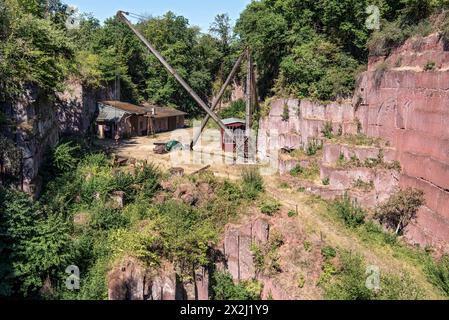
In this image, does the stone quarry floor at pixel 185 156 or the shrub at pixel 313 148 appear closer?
the stone quarry floor at pixel 185 156

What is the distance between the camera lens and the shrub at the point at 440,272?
558 inches

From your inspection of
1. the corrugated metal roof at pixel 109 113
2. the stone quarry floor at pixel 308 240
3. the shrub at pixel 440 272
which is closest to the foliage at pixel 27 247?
the stone quarry floor at pixel 308 240

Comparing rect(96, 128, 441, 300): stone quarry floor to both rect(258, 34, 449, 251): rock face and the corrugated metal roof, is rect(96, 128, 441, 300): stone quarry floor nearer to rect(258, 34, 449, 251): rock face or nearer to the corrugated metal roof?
rect(258, 34, 449, 251): rock face

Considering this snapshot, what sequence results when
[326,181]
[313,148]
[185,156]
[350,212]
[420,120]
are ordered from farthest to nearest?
[185,156] < [313,148] < [326,181] < [350,212] < [420,120]

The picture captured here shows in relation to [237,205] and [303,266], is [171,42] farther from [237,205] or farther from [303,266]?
[303,266]

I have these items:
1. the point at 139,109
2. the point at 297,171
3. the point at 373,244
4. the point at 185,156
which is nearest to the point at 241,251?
the point at 373,244

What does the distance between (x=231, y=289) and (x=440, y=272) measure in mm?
7639

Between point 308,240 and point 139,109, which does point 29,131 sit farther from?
point 139,109

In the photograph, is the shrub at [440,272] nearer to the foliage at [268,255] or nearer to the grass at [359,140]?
the foliage at [268,255]

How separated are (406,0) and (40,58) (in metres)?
18.2

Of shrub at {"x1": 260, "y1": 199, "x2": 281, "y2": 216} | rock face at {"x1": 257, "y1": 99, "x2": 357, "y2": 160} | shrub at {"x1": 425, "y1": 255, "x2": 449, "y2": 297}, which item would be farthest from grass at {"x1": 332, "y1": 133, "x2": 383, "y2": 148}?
shrub at {"x1": 425, "y1": 255, "x2": 449, "y2": 297}

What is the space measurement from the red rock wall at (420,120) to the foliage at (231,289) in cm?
725

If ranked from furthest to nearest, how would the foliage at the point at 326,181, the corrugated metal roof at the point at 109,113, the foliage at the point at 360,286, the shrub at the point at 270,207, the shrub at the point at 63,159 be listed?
1. the corrugated metal roof at the point at 109,113
2. the foliage at the point at 326,181
3. the shrub at the point at 63,159
4. the shrub at the point at 270,207
5. the foliage at the point at 360,286

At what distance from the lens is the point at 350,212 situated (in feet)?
59.1
